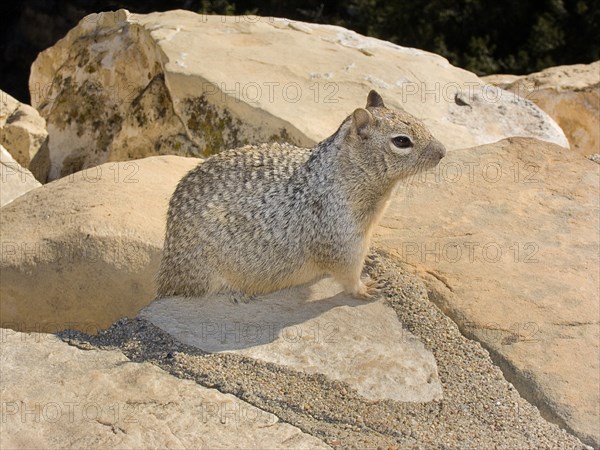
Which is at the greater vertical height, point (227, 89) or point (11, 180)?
point (227, 89)

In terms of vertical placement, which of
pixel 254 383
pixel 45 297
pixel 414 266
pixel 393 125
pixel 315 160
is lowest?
pixel 45 297

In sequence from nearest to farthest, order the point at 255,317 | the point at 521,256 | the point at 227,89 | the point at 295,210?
the point at 255,317 → the point at 295,210 → the point at 521,256 → the point at 227,89

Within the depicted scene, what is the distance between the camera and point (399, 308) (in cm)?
581

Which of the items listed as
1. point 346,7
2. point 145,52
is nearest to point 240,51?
point 145,52

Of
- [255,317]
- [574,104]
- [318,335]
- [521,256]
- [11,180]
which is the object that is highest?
[574,104]

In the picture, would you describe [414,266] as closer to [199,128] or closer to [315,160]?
[315,160]

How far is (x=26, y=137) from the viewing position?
9.41 metres

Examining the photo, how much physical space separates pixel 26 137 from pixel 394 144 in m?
4.98

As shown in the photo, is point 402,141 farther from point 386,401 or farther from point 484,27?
Answer: point 484,27

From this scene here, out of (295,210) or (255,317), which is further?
(295,210)

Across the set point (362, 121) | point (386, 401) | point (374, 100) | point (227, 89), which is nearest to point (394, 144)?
point (362, 121)

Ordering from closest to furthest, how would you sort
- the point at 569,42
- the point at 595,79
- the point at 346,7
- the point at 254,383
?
the point at 254,383 → the point at 595,79 → the point at 569,42 → the point at 346,7

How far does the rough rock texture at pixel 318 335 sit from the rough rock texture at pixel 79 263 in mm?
664

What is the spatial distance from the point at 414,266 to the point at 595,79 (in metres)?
5.11
